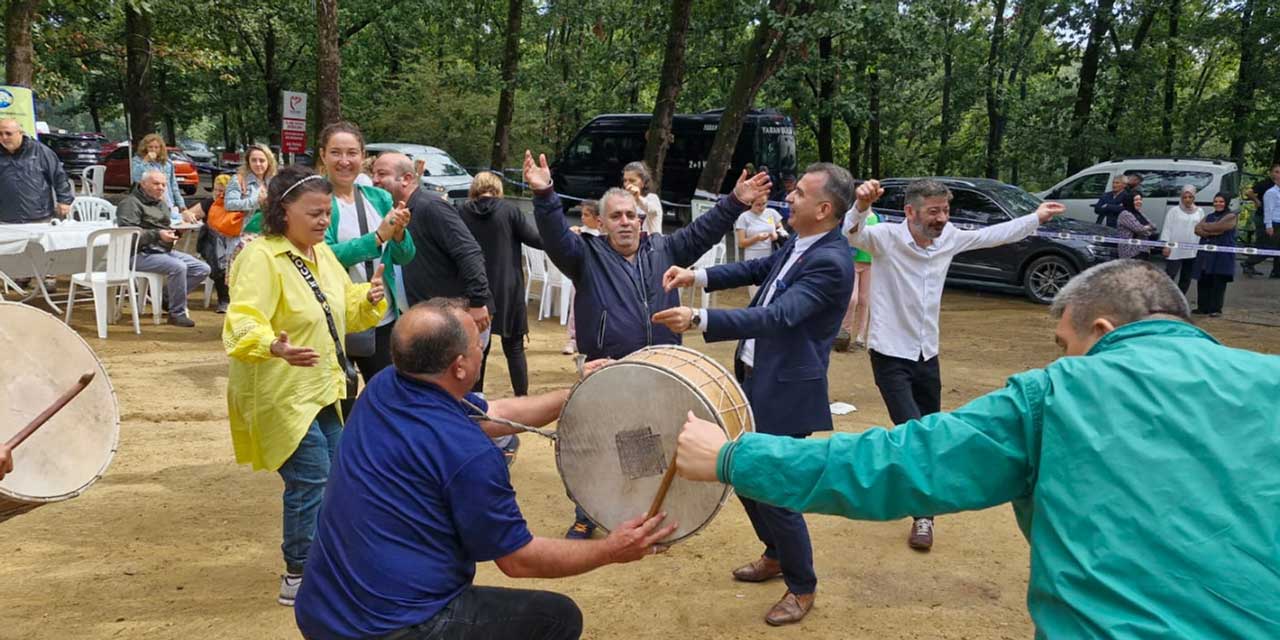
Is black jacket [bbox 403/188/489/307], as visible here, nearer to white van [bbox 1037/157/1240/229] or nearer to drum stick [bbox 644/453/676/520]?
drum stick [bbox 644/453/676/520]

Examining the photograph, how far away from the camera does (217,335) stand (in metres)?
9.55

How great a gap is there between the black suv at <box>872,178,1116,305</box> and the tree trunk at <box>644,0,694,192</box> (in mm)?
3767

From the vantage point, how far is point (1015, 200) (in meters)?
13.5

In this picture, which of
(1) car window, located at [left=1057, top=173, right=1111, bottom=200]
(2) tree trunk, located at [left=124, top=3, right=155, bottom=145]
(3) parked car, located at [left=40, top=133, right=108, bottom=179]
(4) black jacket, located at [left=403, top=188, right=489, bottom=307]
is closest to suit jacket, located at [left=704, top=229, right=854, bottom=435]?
(4) black jacket, located at [left=403, top=188, right=489, bottom=307]

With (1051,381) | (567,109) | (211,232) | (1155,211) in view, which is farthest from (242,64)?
(1051,381)

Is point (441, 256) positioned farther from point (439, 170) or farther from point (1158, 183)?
point (1158, 183)

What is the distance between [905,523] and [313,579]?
11.8ft

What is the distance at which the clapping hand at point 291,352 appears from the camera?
347 centimetres

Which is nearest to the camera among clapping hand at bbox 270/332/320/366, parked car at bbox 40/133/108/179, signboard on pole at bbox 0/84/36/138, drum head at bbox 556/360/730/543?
drum head at bbox 556/360/730/543

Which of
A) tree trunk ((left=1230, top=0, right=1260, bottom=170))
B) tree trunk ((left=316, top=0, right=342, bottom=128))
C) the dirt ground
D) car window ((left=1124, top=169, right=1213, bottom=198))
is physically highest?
tree trunk ((left=1230, top=0, right=1260, bottom=170))

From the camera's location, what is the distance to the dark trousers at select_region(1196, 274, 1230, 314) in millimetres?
12336

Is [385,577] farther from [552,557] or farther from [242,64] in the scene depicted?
[242,64]

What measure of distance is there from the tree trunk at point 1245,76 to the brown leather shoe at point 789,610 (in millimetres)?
19192

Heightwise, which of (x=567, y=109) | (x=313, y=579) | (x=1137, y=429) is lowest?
(x=313, y=579)
